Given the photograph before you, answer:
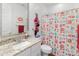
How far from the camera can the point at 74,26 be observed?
7.84ft

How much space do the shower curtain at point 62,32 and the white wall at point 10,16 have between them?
90 centimetres

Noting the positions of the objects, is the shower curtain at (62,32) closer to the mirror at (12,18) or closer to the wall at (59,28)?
the wall at (59,28)

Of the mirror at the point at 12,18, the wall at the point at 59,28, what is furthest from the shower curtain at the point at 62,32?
the mirror at the point at 12,18

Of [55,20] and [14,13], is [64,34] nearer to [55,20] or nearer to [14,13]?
[55,20]

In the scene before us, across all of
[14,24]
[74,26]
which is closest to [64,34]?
[74,26]

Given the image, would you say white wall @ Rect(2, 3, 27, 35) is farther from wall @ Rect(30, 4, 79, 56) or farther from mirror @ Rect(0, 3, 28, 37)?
wall @ Rect(30, 4, 79, 56)

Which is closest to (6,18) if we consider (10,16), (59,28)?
(10,16)

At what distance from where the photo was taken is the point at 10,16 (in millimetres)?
2043

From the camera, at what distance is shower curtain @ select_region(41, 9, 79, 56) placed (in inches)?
95.3

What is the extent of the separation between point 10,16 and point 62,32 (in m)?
1.48

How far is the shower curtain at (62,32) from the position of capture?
7.95 feet

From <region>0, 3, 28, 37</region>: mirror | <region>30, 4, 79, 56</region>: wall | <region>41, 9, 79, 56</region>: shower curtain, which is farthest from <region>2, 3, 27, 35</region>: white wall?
<region>41, 9, 79, 56</region>: shower curtain

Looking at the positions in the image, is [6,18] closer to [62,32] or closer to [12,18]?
[12,18]

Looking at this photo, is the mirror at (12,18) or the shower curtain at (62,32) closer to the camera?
the mirror at (12,18)
